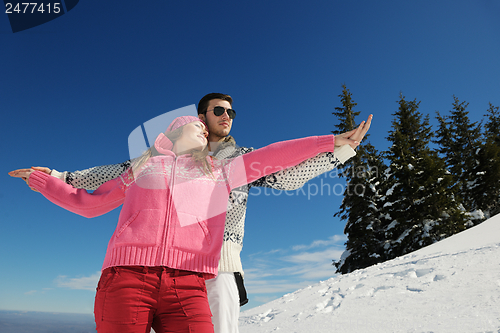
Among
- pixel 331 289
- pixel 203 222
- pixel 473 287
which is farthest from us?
pixel 331 289

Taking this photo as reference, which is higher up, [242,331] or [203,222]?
[203,222]

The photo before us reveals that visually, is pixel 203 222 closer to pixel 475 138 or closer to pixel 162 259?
pixel 162 259

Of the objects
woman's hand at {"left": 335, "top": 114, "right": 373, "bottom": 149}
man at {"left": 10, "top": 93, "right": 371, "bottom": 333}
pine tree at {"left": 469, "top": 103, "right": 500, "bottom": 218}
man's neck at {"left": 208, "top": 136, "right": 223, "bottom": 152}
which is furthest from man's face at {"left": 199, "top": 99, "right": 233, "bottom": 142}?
pine tree at {"left": 469, "top": 103, "right": 500, "bottom": 218}

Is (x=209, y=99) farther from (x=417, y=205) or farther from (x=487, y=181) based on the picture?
(x=487, y=181)

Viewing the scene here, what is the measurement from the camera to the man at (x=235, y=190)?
187cm

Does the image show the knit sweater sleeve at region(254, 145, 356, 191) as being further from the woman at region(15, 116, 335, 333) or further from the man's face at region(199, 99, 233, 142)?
the man's face at region(199, 99, 233, 142)

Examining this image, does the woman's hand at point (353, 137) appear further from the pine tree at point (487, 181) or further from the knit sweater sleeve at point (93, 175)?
the pine tree at point (487, 181)

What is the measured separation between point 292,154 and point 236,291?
3.09ft

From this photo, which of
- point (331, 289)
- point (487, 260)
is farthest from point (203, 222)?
point (487, 260)

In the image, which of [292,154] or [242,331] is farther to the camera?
[242,331]

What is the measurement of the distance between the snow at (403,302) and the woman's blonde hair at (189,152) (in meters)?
2.50

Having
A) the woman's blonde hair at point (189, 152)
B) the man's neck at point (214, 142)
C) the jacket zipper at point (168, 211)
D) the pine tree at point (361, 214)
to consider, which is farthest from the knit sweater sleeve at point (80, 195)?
the pine tree at point (361, 214)

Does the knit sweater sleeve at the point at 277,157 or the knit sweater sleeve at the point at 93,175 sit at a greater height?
the knit sweater sleeve at the point at 93,175

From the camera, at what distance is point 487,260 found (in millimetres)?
4145
